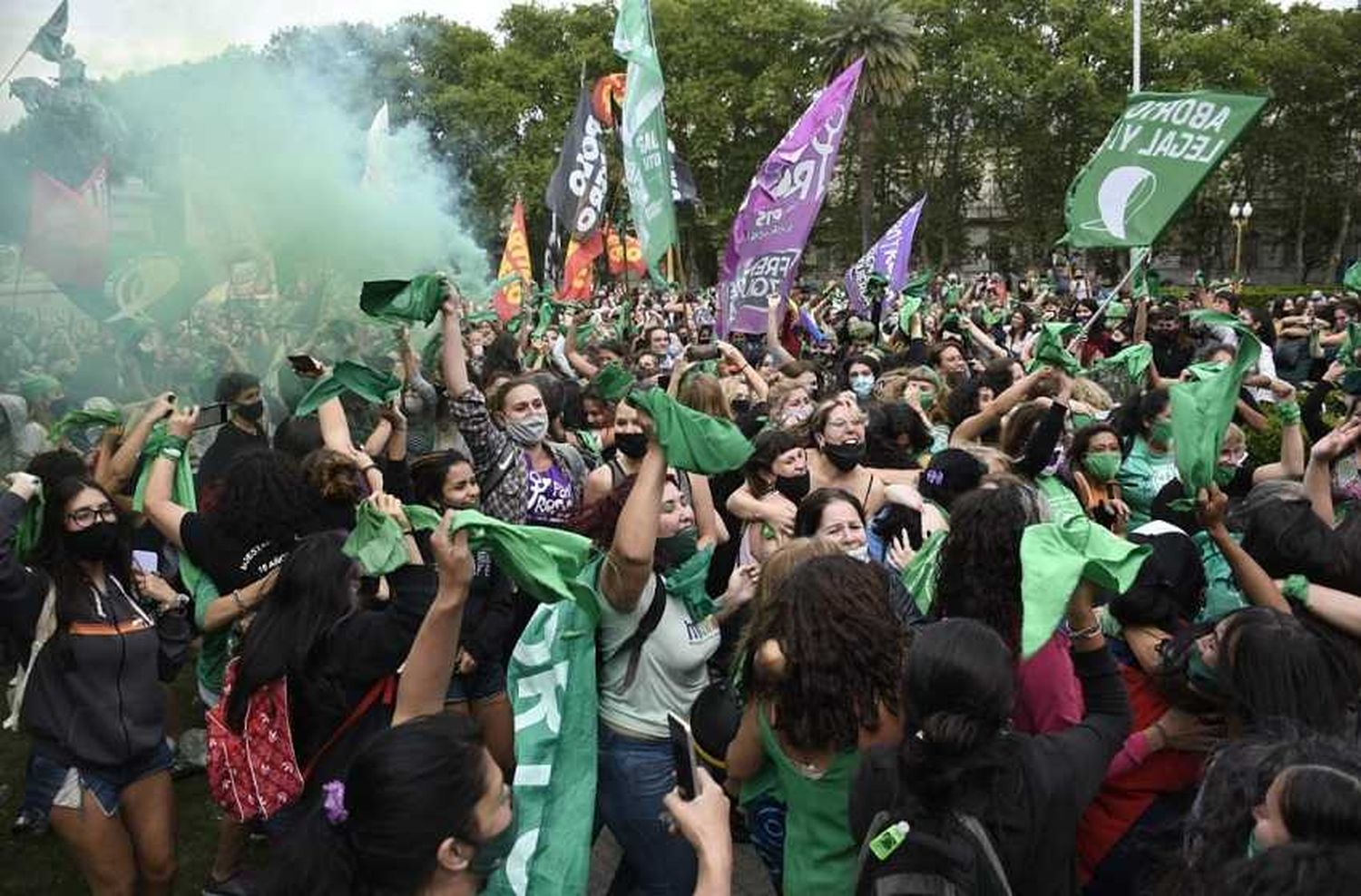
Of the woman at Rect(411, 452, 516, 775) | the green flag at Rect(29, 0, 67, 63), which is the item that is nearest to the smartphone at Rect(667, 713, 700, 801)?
the woman at Rect(411, 452, 516, 775)

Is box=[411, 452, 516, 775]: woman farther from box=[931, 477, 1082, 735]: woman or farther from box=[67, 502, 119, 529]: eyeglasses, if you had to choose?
box=[931, 477, 1082, 735]: woman

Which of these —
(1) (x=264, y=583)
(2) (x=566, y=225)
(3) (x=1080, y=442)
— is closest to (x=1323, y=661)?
(3) (x=1080, y=442)

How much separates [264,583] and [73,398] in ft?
16.2

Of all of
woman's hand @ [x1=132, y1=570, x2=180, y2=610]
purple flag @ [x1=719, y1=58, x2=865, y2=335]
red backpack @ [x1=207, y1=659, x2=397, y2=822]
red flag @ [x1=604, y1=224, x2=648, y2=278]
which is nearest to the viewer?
red backpack @ [x1=207, y1=659, x2=397, y2=822]

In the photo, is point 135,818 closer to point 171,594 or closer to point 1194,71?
point 171,594

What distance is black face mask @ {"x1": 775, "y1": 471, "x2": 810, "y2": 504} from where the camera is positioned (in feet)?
15.3

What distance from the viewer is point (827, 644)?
102 inches

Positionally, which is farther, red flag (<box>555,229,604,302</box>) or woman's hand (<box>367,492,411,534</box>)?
red flag (<box>555,229,604,302</box>)

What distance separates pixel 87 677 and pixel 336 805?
1.85m

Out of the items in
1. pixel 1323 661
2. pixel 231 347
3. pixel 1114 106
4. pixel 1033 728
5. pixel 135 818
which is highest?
pixel 1114 106

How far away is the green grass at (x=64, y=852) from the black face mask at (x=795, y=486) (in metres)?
2.52

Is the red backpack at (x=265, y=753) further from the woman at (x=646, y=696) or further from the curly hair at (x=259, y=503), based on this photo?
the curly hair at (x=259, y=503)

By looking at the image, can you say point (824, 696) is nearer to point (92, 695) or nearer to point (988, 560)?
point (988, 560)

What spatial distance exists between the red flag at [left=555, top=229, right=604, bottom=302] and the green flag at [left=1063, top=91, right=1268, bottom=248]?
638cm
